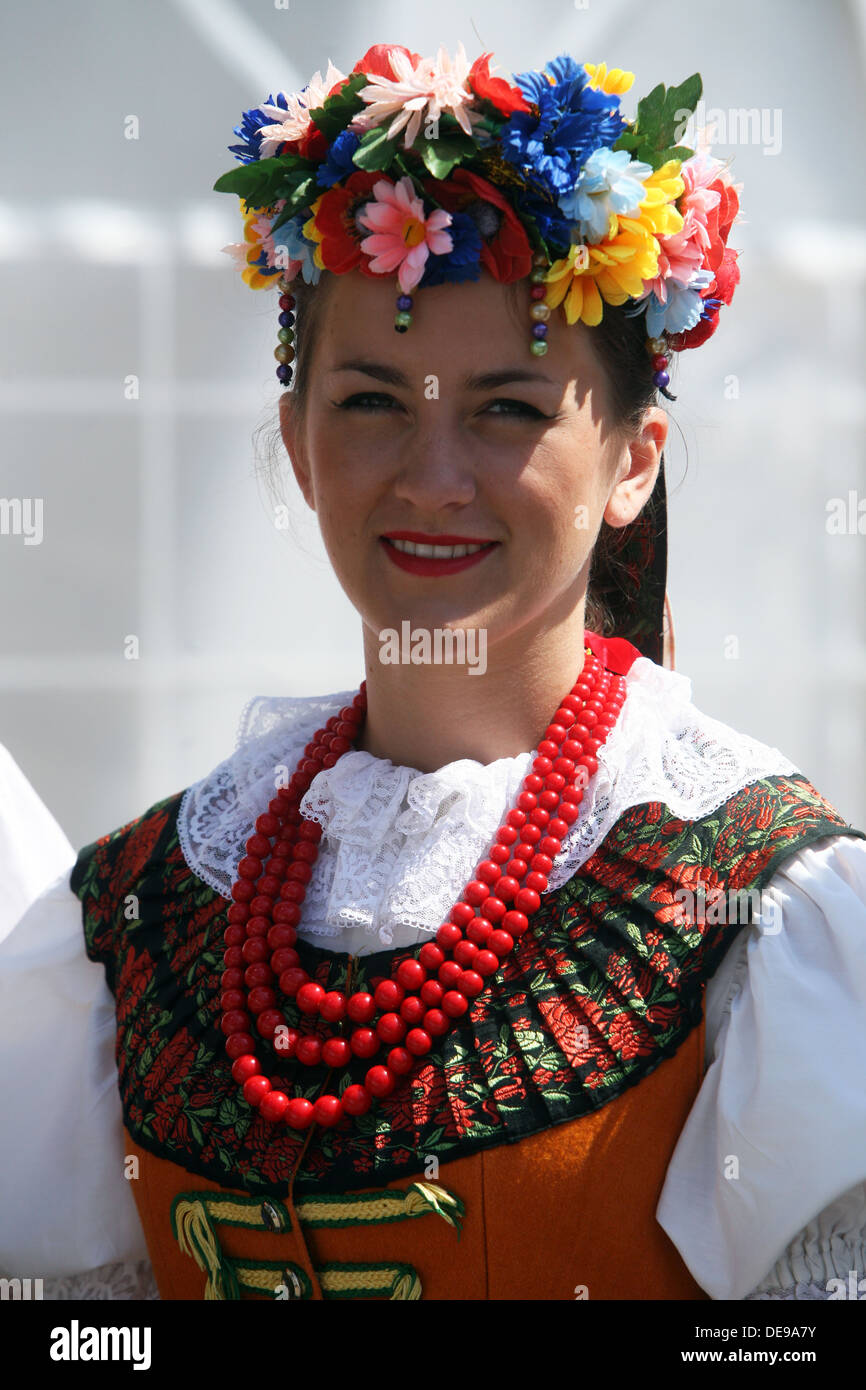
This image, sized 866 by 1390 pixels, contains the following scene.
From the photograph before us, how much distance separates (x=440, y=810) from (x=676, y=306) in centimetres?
63

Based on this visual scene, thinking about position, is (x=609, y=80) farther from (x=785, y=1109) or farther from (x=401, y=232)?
(x=785, y=1109)

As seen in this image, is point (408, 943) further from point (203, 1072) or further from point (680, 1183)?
point (680, 1183)

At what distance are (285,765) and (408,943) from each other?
0.37 m

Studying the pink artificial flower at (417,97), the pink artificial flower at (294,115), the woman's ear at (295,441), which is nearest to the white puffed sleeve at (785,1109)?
the woman's ear at (295,441)

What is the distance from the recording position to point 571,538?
A: 1.47 metres

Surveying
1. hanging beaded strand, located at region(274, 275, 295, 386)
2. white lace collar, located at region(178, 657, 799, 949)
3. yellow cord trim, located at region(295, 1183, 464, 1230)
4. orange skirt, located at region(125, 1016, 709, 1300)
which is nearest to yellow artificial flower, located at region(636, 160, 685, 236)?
hanging beaded strand, located at region(274, 275, 295, 386)

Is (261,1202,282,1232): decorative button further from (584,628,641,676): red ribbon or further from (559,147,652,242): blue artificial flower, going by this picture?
(559,147,652,242): blue artificial flower

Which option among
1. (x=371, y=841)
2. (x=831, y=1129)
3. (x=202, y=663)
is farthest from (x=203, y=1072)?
(x=202, y=663)

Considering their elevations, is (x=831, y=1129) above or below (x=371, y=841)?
below

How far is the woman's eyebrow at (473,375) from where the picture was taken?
1.41 meters

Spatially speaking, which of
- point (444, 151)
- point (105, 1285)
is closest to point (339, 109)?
point (444, 151)

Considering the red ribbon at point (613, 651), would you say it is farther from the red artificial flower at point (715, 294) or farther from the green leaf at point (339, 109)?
the green leaf at point (339, 109)

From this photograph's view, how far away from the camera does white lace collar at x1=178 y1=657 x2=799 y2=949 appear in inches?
57.7
